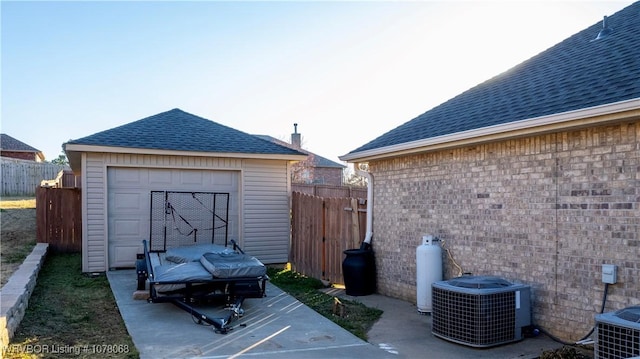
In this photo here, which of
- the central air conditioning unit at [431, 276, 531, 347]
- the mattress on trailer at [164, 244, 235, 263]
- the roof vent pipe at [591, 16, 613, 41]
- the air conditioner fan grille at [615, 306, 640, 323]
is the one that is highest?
the roof vent pipe at [591, 16, 613, 41]

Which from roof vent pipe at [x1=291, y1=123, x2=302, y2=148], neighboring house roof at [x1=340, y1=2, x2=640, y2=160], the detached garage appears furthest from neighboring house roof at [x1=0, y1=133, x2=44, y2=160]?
neighboring house roof at [x1=340, y1=2, x2=640, y2=160]

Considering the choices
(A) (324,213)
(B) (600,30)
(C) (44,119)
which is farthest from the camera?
(C) (44,119)

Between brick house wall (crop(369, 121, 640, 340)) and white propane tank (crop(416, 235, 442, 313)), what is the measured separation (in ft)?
0.85

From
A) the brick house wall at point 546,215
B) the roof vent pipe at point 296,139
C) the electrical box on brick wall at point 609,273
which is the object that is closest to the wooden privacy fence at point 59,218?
the brick house wall at point 546,215

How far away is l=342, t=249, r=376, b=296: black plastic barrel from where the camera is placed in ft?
29.8

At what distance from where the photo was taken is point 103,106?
2217cm

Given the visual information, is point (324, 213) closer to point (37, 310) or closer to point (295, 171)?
point (37, 310)

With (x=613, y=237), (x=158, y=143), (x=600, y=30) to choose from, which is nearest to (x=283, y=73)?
(x=158, y=143)

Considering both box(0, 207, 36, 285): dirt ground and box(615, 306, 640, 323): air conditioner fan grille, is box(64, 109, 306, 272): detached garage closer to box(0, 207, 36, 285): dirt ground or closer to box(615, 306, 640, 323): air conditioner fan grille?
box(0, 207, 36, 285): dirt ground

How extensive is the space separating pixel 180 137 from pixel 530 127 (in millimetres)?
8446

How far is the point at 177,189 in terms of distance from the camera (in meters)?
11.7

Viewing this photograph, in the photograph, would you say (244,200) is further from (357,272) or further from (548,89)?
(548,89)

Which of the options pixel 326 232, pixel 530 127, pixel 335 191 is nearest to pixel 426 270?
pixel 530 127

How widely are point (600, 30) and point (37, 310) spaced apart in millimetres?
9723
